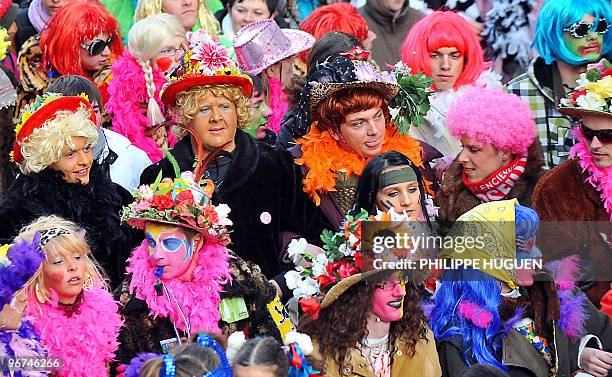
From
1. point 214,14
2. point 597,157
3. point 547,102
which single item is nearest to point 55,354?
point 597,157

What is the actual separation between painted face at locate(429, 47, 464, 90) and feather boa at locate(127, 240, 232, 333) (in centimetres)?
282

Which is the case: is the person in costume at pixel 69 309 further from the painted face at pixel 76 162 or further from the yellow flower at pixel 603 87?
the yellow flower at pixel 603 87

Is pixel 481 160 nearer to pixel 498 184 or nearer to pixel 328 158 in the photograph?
pixel 498 184

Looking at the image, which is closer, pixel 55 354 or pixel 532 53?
pixel 55 354

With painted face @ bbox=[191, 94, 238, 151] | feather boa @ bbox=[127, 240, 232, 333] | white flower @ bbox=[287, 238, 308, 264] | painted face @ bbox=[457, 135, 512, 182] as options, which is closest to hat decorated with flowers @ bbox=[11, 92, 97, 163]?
painted face @ bbox=[191, 94, 238, 151]

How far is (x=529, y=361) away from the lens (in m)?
6.90

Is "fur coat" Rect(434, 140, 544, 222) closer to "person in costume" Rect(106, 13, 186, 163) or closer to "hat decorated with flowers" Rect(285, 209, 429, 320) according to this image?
"hat decorated with flowers" Rect(285, 209, 429, 320)

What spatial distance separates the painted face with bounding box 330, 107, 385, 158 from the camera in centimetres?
811

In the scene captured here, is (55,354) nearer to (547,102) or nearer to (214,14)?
(547,102)

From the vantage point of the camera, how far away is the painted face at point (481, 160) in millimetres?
8477

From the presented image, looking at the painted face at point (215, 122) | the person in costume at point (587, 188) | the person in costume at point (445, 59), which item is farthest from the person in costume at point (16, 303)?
the person in costume at point (445, 59)

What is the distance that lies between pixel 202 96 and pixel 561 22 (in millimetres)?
2542

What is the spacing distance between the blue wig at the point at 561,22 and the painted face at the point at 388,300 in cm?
298

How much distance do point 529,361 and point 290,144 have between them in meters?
→ 2.42
